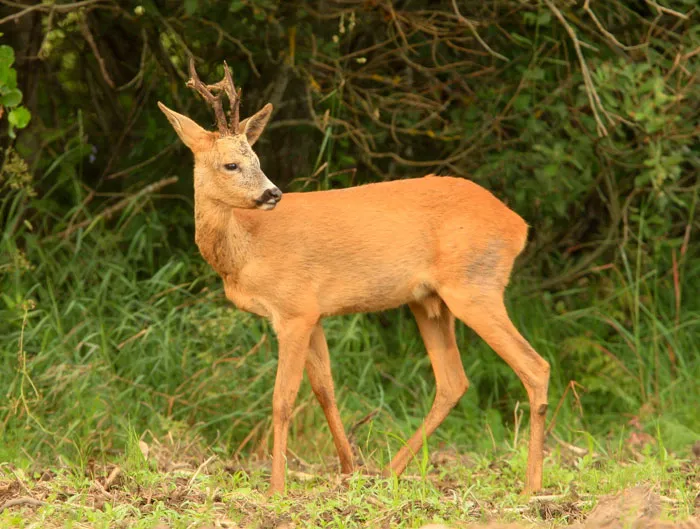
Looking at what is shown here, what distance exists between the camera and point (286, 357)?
623cm

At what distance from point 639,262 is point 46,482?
14.5 feet

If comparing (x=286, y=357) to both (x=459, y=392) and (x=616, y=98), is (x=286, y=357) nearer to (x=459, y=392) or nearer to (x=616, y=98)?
(x=459, y=392)

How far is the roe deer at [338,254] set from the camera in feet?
20.2

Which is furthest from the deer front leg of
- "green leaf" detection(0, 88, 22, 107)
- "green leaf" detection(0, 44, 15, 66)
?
"green leaf" detection(0, 44, 15, 66)

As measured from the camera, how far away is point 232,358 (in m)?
7.62

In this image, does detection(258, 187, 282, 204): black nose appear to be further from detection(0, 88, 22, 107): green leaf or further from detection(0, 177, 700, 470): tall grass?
detection(0, 177, 700, 470): tall grass

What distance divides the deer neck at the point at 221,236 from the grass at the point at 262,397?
95cm

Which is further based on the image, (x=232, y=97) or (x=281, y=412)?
(x=281, y=412)

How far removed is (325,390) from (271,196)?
1.17 meters

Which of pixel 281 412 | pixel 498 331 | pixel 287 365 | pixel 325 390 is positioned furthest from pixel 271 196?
pixel 498 331

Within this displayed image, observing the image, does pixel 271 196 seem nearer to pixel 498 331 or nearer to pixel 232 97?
pixel 232 97

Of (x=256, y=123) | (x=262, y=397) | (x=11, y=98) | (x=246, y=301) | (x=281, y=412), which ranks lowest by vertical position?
(x=262, y=397)

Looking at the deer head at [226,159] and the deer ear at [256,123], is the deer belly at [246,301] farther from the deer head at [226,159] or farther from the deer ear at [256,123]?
the deer ear at [256,123]

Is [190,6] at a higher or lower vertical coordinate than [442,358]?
higher
